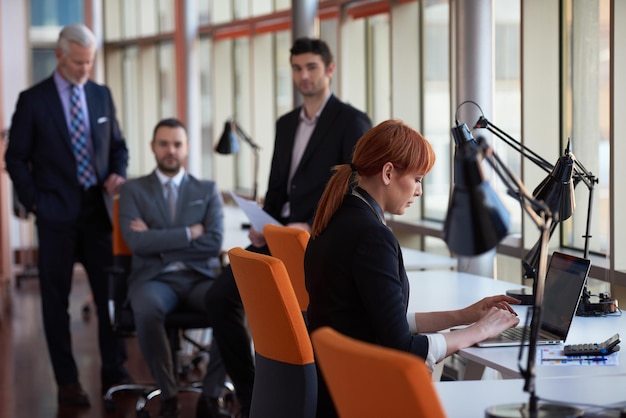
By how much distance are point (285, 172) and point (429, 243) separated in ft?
5.93

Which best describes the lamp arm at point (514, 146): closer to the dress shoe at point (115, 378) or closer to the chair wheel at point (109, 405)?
the chair wheel at point (109, 405)

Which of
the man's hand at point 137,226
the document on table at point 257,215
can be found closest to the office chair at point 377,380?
the document on table at point 257,215

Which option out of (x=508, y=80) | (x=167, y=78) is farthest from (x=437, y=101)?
(x=167, y=78)

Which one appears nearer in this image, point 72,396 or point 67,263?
point 72,396

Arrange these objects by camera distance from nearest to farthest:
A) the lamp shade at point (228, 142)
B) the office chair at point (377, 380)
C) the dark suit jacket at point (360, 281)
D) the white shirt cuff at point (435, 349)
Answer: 1. the office chair at point (377, 380)
2. the dark suit jacket at point (360, 281)
3. the white shirt cuff at point (435, 349)
4. the lamp shade at point (228, 142)

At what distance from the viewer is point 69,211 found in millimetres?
5086

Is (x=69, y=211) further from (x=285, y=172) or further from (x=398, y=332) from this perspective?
(x=398, y=332)

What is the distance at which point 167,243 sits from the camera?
186 inches

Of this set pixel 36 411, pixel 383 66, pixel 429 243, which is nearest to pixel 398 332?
pixel 36 411

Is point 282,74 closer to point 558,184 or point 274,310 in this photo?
point 558,184

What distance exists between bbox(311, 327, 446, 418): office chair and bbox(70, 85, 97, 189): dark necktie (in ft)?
12.1

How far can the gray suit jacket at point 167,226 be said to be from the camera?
4.72m

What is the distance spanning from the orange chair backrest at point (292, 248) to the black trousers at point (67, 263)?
1569 millimetres

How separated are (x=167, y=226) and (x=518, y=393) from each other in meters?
2.95
